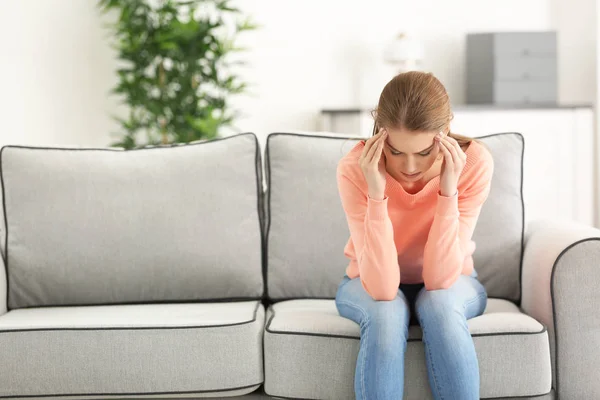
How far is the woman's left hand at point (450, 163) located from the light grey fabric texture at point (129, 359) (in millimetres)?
612

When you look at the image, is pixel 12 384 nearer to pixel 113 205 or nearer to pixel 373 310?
pixel 113 205

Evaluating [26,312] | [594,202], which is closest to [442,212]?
[26,312]

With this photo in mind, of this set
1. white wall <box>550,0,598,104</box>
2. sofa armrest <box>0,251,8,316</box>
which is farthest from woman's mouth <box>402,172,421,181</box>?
white wall <box>550,0,598,104</box>

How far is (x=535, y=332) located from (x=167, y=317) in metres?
0.95

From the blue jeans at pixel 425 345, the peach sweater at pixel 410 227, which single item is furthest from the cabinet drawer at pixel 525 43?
the blue jeans at pixel 425 345

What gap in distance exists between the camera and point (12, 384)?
2.02m

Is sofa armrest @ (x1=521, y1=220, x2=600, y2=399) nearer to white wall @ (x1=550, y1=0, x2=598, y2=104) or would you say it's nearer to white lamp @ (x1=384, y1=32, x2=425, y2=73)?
white lamp @ (x1=384, y1=32, x2=425, y2=73)

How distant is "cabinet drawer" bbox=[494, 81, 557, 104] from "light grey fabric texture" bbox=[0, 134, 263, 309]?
9.05ft

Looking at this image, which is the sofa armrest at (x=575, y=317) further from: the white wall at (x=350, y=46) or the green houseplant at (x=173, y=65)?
the white wall at (x=350, y=46)

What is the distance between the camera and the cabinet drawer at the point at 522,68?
479cm

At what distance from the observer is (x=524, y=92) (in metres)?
4.82

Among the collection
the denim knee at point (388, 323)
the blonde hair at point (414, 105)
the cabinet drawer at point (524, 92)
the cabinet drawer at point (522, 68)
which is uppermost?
the cabinet drawer at point (522, 68)

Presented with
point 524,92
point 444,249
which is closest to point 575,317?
point 444,249

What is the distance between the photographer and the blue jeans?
177 centimetres
